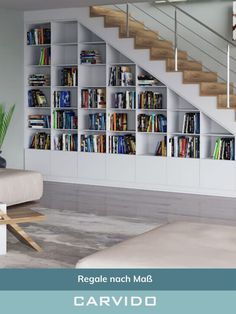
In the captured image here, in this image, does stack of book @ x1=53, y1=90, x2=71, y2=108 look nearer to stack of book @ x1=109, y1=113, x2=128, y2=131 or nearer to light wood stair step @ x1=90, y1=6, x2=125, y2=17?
stack of book @ x1=109, y1=113, x2=128, y2=131

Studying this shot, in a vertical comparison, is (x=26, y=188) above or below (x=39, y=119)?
below

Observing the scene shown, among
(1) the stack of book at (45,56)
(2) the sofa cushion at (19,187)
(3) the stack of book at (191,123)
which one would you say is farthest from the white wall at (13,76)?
(3) the stack of book at (191,123)

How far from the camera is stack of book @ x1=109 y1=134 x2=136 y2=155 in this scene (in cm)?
919

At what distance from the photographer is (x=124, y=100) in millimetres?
9211

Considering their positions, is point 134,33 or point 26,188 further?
point 134,33

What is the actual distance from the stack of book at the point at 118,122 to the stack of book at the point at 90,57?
2.65 feet

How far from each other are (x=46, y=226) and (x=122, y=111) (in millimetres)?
3518

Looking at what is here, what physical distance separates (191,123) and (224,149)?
A: 0.59 meters

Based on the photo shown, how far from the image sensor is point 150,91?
29.9ft

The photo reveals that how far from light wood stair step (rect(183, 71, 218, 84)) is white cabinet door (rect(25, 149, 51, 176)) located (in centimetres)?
246

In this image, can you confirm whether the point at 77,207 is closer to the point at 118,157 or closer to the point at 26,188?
the point at 26,188

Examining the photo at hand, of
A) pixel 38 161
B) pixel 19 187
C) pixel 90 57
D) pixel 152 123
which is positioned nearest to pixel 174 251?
pixel 19 187

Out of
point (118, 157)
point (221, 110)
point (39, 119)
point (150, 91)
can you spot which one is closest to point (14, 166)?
point (39, 119)

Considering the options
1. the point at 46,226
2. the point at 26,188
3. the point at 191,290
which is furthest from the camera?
the point at 26,188
